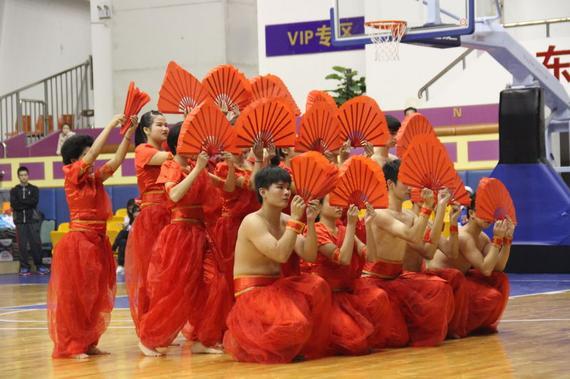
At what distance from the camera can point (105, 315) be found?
6223mm

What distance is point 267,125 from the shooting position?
5.96 m

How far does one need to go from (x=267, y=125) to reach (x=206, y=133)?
337 millimetres

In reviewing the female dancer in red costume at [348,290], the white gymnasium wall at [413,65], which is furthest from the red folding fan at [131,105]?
the white gymnasium wall at [413,65]

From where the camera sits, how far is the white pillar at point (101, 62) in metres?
17.6

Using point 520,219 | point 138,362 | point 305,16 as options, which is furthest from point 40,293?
point 305,16

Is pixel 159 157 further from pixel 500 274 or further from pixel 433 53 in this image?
pixel 433 53

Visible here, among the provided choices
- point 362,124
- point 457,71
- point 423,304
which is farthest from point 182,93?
point 457,71

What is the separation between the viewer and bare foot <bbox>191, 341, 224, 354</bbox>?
602 cm

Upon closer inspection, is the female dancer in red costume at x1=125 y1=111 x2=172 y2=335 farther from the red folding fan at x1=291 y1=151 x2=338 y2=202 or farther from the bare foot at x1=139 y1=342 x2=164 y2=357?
the red folding fan at x1=291 y1=151 x2=338 y2=202

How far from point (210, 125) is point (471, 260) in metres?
1.87

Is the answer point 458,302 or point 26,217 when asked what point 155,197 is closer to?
point 458,302

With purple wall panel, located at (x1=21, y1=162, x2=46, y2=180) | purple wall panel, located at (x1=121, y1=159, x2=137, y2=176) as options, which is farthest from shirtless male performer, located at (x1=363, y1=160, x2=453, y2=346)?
purple wall panel, located at (x1=21, y1=162, x2=46, y2=180)

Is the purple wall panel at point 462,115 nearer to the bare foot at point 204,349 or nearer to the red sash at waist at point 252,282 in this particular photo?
the bare foot at point 204,349

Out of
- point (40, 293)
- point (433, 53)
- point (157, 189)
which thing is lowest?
point (40, 293)
